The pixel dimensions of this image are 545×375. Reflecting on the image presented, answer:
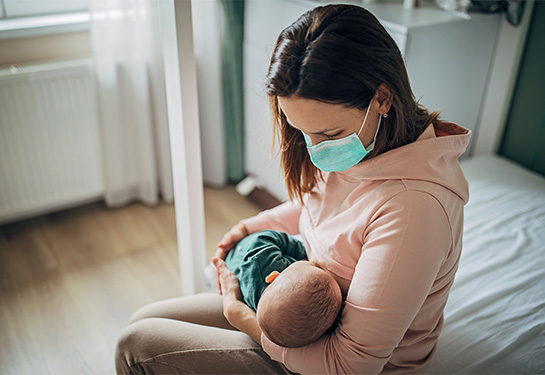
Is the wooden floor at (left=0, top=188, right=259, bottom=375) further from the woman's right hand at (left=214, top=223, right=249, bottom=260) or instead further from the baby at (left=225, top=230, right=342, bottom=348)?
the baby at (left=225, top=230, right=342, bottom=348)

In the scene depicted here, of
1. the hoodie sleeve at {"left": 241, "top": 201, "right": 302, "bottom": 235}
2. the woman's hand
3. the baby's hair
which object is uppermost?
the baby's hair

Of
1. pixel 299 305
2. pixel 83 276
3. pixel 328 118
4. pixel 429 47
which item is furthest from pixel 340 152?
pixel 83 276

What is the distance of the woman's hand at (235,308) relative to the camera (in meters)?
1.13

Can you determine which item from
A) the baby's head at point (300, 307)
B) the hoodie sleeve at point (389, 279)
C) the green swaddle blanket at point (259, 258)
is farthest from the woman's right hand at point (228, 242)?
the hoodie sleeve at point (389, 279)

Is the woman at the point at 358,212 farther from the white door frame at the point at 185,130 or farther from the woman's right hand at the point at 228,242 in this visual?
the white door frame at the point at 185,130

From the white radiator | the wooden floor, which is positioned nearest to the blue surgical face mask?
the wooden floor

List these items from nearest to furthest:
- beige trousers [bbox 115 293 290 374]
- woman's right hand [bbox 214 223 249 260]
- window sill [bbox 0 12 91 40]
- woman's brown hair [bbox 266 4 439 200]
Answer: woman's brown hair [bbox 266 4 439 200]
beige trousers [bbox 115 293 290 374]
woman's right hand [bbox 214 223 249 260]
window sill [bbox 0 12 91 40]

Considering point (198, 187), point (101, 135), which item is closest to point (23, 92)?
point (101, 135)

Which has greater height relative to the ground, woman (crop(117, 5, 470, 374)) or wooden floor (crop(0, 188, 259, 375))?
woman (crop(117, 5, 470, 374))

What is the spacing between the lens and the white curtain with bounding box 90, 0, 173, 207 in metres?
2.05

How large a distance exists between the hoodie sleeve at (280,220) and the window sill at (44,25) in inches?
48.1

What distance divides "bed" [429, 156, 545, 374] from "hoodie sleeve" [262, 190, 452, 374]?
0.36 meters

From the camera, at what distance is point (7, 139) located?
205cm

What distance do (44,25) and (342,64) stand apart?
1635 millimetres
